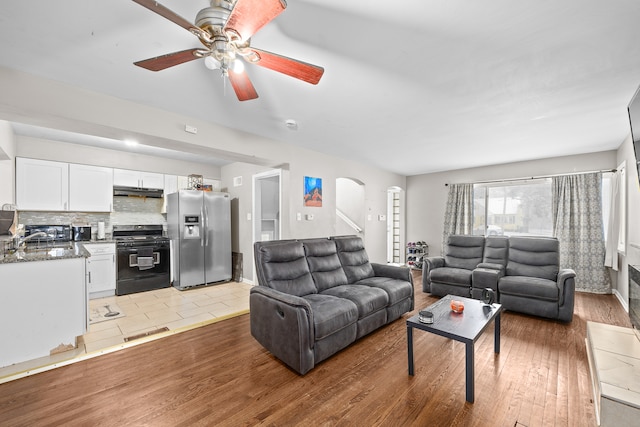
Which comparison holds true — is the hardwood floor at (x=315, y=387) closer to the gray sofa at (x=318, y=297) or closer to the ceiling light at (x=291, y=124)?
the gray sofa at (x=318, y=297)

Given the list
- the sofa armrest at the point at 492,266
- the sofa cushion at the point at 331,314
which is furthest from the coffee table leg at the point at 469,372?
the sofa armrest at the point at 492,266

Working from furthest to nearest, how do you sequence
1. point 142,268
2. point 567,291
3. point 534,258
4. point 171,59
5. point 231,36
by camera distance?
1. point 142,268
2. point 534,258
3. point 567,291
4. point 171,59
5. point 231,36

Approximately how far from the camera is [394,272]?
355cm

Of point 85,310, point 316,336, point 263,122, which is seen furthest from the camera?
point 263,122

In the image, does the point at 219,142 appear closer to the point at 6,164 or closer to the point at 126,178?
the point at 126,178

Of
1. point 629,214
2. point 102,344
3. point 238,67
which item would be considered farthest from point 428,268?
point 102,344

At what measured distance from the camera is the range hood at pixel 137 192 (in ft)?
15.3

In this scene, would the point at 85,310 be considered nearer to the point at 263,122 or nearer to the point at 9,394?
the point at 9,394

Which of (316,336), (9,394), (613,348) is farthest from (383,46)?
(9,394)

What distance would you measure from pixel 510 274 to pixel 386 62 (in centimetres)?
364

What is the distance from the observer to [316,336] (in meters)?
2.16

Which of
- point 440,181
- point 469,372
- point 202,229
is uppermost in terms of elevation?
point 440,181

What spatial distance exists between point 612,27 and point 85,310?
4.85m

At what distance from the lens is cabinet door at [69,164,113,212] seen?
4.25m
